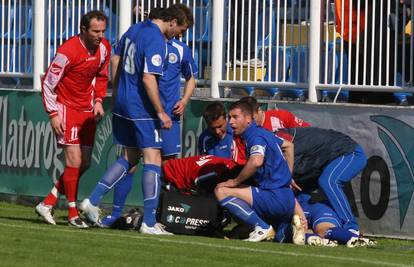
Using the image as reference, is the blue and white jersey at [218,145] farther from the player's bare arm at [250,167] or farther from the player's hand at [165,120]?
the player's hand at [165,120]

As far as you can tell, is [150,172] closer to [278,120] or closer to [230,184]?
[230,184]

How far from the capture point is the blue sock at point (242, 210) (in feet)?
40.5

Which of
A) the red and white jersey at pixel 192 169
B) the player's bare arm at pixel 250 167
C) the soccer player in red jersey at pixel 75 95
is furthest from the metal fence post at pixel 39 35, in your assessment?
the player's bare arm at pixel 250 167

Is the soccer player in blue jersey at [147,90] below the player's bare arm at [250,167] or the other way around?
the other way around

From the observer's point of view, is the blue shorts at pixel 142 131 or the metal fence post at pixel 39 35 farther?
the metal fence post at pixel 39 35

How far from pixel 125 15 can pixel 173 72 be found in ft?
11.0

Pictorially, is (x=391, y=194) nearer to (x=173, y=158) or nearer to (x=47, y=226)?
(x=173, y=158)

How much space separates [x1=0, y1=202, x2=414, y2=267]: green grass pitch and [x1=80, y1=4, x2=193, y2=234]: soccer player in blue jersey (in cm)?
51

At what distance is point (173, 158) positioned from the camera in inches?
527

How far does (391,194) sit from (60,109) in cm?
336

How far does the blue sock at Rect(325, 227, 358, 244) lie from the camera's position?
1241 centimetres

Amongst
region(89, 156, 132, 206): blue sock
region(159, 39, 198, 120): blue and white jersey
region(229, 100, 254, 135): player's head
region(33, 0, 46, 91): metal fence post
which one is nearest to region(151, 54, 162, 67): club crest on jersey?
region(159, 39, 198, 120): blue and white jersey

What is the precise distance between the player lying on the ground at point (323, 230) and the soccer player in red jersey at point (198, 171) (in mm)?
773

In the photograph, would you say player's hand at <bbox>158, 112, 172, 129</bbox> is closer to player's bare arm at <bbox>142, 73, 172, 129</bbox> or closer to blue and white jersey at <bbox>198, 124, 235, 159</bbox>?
player's bare arm at <bbox>142, 73, 172, 129</bbox>
